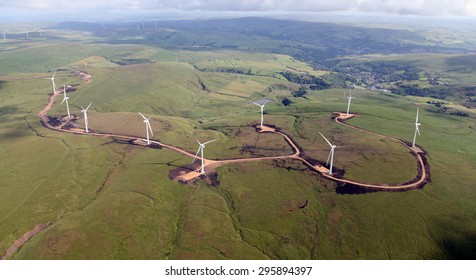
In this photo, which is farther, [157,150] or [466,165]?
[157,150]

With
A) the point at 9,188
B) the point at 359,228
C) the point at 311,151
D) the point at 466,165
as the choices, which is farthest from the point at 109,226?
the point at 466,165

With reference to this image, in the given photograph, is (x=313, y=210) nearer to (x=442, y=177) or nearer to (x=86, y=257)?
(x=442, y=177)

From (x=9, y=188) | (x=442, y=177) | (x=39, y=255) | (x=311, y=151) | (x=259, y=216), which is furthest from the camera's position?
(x=311, y=151)

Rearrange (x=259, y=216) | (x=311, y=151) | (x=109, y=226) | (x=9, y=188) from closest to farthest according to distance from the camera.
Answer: (x=109, y=226), (x=259, y=216), (x=9, y=188), (x=311, y=151)

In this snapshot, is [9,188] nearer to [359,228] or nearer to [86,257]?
[86,257]

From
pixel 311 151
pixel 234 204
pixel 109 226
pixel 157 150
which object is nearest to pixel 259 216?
pixel 234 204

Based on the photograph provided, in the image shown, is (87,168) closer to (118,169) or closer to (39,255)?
(118,169)

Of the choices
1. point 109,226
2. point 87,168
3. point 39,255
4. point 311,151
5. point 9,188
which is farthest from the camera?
point 311,151

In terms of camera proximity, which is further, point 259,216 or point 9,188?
point 9,188

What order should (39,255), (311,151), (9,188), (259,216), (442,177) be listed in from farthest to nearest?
(311,151)
(442,177)
(9,188)
(259,216)
(39,255)
